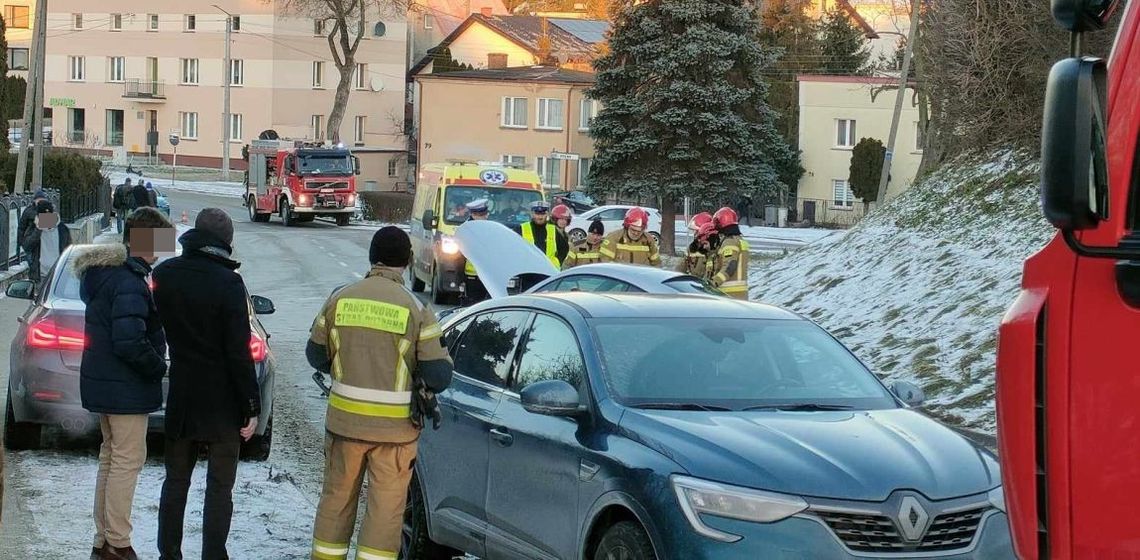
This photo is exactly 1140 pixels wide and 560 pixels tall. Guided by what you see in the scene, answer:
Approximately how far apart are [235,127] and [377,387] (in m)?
81.0

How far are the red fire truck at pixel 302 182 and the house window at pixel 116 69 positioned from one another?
119 ft

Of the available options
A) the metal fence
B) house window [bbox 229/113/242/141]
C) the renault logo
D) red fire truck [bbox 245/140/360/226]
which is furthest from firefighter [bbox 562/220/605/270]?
house window [bbox 229/113/242/141]

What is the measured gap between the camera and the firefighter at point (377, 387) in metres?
6.63

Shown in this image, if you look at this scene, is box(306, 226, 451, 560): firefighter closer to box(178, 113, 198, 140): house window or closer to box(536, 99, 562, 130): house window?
box(536, 99, 562, 130): house window

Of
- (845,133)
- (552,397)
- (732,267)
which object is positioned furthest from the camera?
(845,133)

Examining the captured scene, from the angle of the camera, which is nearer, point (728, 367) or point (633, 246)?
point (728, 367)

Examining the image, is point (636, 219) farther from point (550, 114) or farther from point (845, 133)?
point (550, 114)

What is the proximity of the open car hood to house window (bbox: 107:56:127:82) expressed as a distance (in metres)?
75.1

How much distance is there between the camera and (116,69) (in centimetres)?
8781

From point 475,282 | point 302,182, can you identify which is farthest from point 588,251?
point 302,182

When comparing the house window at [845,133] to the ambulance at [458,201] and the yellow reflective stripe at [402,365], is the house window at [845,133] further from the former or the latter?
the yellow reflective stripe at [402,365]

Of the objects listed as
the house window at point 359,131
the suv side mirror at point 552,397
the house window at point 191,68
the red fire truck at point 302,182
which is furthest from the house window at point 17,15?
the suv side mirror at point 552,397

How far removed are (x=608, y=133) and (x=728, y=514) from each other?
35838mm

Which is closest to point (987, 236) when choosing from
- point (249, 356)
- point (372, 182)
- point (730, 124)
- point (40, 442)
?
point (40, 442)
